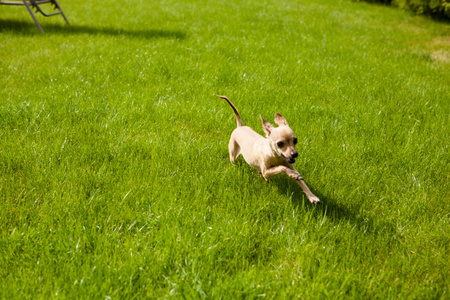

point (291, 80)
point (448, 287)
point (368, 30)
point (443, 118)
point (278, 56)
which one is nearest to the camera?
point (448, 287)

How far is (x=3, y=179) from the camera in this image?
2.67 metres

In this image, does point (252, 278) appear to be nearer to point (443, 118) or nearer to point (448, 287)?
point (448, 287)

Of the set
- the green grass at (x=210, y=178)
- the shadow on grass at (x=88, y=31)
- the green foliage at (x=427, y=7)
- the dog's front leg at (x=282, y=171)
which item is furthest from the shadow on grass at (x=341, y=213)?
the green foliage at (x=427, y=7)

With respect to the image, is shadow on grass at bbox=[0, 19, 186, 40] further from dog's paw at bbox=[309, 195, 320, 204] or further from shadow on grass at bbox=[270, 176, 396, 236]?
dog's paw at bbox=[309, 195, 320, 204]

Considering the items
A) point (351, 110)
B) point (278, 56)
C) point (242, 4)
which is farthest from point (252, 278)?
point (242, 4)

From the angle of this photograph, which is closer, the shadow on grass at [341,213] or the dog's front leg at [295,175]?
the dog's front leg at [295,175]

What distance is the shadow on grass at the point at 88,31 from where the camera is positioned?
7.16 meters

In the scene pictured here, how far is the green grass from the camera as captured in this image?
76.3 inches

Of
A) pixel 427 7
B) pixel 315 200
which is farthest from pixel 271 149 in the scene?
pixel 427 7

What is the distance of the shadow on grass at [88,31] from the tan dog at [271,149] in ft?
15.7

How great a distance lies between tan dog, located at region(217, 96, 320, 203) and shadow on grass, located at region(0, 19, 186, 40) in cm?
478

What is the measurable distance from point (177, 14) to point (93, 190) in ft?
26.3

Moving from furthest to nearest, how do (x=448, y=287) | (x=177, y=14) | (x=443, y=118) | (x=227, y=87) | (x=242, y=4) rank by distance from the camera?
(x=242, y=4) < (x=177, y=14) < (x=227, y=87) < (x=443, y=118) < (x=448, y=287)

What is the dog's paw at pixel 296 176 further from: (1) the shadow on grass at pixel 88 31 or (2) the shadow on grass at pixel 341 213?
(1) the shadow on grass at pixel 88 31
